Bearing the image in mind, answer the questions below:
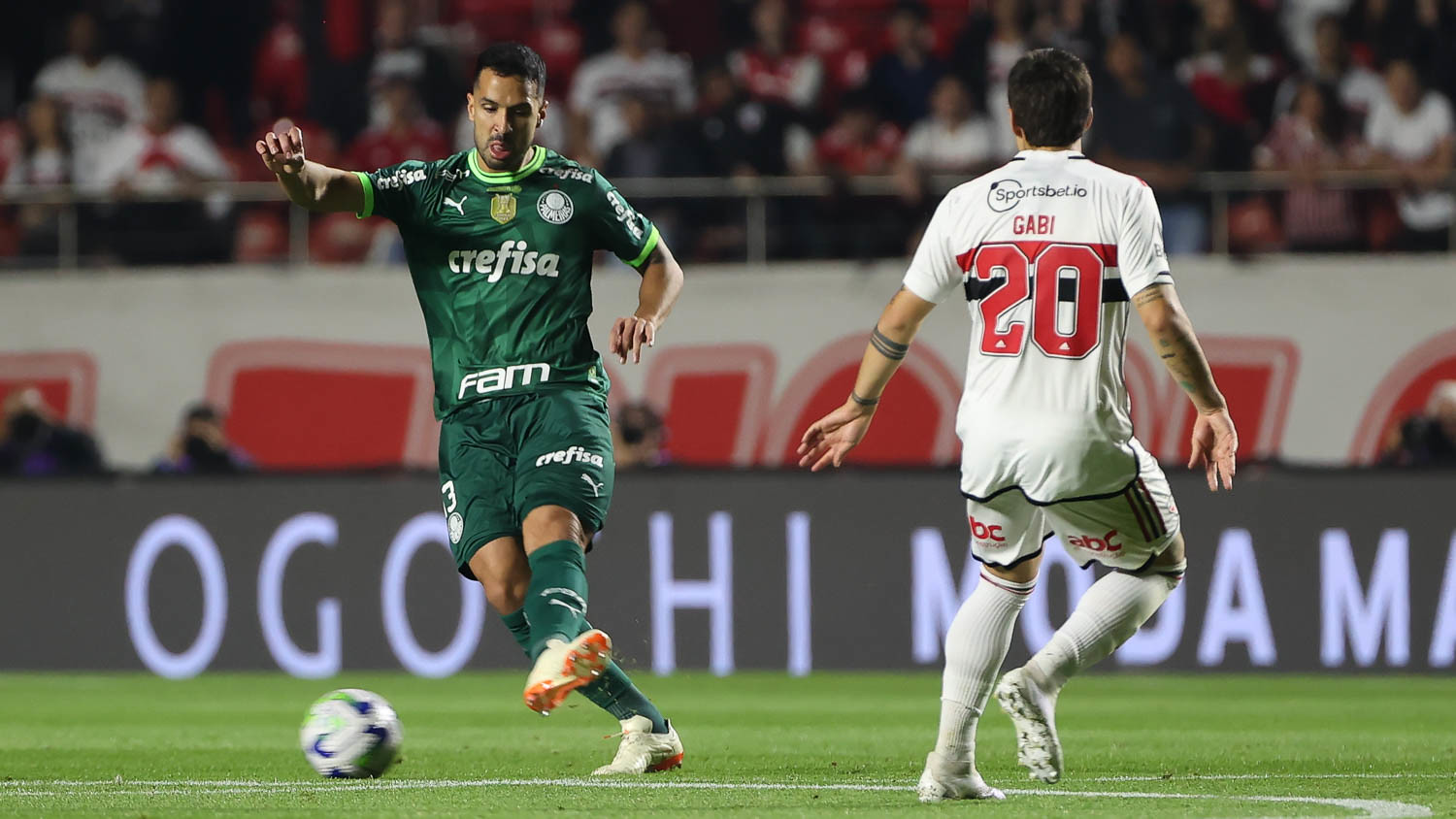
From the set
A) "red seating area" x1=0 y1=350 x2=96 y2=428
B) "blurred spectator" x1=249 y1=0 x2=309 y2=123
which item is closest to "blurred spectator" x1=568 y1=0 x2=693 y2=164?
"blurred spectator" x1=249 y1=0 x2=309 y2=123

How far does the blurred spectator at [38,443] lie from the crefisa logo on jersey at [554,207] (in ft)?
27.2

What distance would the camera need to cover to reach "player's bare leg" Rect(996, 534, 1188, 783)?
235 inches

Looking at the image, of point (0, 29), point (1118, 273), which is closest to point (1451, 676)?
point (1118, 273)

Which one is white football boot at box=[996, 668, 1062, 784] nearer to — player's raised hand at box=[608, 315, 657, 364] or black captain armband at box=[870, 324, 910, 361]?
black captain armband at box=[870, 324, 910, 361]

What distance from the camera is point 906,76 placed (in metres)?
15.4

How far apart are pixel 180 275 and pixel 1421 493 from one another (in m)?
8.54

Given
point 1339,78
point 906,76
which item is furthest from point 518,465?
point 1339,78

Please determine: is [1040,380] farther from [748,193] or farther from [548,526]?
[748,193]

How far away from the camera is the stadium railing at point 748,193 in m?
14.5

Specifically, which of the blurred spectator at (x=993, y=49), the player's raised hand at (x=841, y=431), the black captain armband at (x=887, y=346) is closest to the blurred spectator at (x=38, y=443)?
the blurred spectator at (x=993, y=49)

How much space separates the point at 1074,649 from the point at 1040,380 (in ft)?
2.65

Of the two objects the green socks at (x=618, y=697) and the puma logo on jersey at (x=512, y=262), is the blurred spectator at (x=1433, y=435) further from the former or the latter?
the puma logo on jersey at (x=512, y=262)

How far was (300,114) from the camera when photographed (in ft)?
53.6

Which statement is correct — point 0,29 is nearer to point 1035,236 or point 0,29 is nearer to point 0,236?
point 0,236
